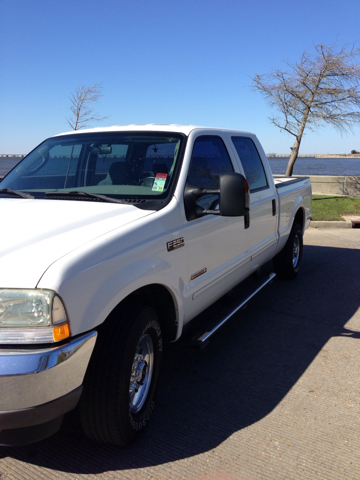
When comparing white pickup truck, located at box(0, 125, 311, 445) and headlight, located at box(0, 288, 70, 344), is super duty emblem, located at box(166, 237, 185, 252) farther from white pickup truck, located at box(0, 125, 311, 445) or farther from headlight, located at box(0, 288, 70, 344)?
headlight, located at box(0, 288, 70, 344)

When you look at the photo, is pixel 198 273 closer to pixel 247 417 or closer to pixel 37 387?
pixel 247 417

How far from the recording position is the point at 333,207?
12922mm

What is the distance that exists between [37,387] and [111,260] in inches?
28.3

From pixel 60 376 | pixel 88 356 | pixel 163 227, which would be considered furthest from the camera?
pixel 163 227

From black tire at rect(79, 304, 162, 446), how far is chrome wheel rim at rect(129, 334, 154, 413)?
0.04ft

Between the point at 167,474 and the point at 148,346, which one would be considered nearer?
the point at 167,474

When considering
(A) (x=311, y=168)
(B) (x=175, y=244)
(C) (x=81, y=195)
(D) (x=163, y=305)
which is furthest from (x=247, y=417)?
(A) (x=311, y=168)

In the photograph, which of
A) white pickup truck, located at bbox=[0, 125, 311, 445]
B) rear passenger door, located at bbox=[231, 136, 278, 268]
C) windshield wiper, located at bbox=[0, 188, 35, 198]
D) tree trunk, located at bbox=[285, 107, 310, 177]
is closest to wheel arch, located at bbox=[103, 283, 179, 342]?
white pickup truck, located at bbox=[0, 125, 311, 445]

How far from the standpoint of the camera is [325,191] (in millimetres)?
16641

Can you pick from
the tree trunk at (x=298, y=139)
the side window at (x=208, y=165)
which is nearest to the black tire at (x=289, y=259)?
the side window at (x=208, y=165)

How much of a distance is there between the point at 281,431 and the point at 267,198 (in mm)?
2691

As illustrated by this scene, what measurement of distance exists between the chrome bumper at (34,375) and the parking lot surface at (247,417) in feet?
2.36

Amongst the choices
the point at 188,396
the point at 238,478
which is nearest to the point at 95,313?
the point at 238,478

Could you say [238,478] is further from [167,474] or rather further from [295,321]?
[295,321]
